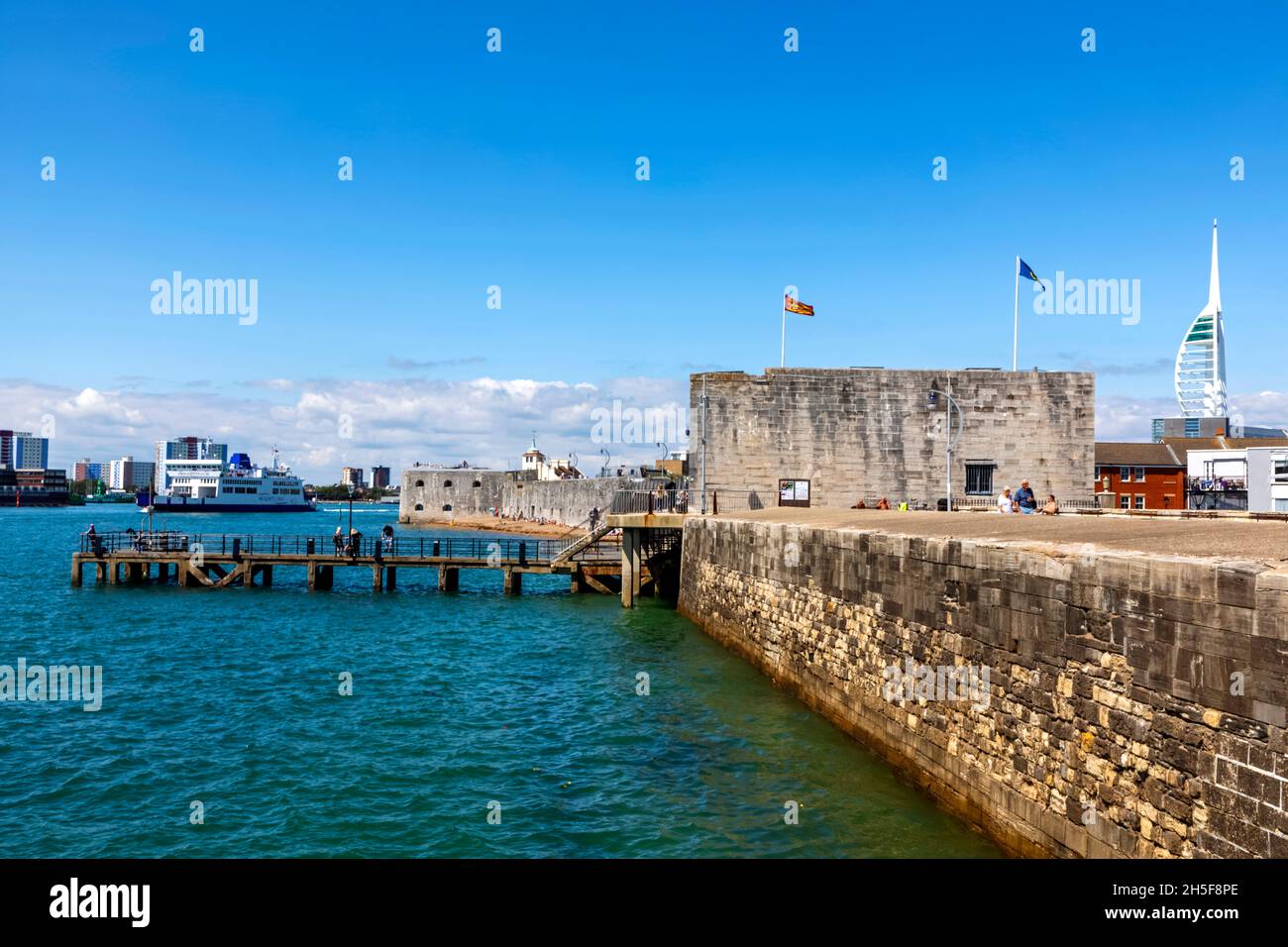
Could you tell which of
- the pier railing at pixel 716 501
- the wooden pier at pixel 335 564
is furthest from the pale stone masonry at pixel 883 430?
the wooden pier at pixel 335 564

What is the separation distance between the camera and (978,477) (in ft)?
116

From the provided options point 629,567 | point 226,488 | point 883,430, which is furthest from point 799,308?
point 226,488

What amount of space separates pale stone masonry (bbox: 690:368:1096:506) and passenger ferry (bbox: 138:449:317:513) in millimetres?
120980

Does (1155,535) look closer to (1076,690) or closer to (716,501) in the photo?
(1076,690)

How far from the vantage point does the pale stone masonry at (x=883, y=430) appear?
114 ft

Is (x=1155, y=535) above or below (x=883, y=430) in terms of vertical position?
below

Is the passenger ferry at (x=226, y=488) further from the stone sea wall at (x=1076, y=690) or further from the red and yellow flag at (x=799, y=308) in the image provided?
the stone sea wall at (x=1076, y=690)

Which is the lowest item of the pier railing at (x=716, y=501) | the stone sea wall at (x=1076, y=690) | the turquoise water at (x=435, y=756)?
the turquoise water at (x=435, y=756)

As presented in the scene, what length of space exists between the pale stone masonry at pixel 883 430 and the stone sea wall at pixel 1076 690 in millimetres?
18517

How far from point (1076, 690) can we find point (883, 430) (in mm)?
26683

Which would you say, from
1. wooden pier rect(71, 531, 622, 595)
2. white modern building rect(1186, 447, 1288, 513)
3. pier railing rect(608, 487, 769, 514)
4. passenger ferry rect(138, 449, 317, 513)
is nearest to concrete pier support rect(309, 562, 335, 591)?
wooden pier rect(71, 531, 622, 595)

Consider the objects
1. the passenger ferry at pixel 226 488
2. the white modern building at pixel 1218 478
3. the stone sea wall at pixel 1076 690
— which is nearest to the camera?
the stone sea wall at pixel 1076 690
